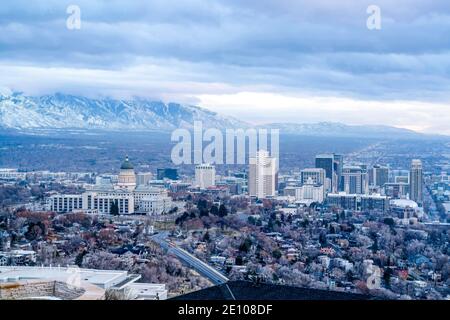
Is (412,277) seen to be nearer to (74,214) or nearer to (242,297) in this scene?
(242,297)

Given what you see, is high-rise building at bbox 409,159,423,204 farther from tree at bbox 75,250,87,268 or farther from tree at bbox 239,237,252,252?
tree at bbox 75,250,87,268

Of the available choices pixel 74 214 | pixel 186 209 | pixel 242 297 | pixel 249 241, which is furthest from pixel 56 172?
pixel 242 297

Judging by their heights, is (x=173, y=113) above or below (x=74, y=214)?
above

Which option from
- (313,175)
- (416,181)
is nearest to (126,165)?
(313,175)

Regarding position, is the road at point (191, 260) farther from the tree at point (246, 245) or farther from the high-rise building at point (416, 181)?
the high-rise building at point (416, 181)

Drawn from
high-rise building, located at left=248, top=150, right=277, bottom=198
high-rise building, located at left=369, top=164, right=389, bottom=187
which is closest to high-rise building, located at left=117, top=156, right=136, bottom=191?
high-rise building, located at left=248, top=150, right=277, bottom=198

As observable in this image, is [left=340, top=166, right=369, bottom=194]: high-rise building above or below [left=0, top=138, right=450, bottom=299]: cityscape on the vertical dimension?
above

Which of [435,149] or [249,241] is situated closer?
[435,149]
